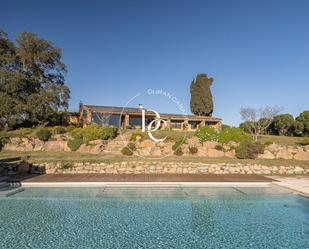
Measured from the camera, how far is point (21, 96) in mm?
24359

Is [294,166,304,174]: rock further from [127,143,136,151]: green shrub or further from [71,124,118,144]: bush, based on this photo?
[71,124,118,144]: bush

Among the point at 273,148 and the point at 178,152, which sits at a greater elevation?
the point at 273,148

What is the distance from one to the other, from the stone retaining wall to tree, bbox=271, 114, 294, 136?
1310 inches

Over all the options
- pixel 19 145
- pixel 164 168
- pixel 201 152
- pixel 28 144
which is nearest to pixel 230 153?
pixel 201 152

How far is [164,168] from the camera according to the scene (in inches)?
571

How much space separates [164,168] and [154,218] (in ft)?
22.9

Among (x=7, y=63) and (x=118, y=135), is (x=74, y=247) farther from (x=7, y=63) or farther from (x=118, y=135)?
(x=7, y=63)

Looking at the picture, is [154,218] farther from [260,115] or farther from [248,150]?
[260,115]

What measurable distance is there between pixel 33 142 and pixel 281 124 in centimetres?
4062

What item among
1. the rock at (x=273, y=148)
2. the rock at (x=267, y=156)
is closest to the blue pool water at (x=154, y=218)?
the rock at (x=267, y=156)

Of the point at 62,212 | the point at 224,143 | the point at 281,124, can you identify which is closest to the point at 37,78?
the point at 224,143

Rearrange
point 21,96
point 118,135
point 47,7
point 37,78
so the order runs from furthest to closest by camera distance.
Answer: point 37,78 < point 21,96 < point 118,135 < point 47,7

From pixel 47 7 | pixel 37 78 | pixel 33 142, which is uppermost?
pixel 47 7

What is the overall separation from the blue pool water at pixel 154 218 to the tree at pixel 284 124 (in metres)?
38.7
